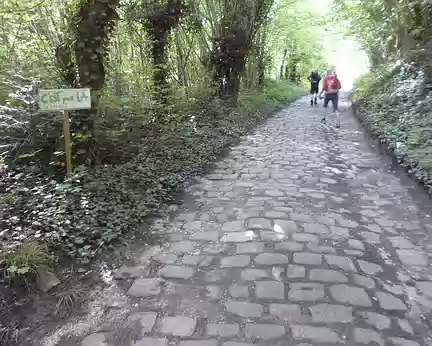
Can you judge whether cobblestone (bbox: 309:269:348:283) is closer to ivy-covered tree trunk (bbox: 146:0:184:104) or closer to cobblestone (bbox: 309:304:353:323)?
cobblestone (bbox: 309:304:353:323)

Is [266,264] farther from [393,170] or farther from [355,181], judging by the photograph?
[393,170]

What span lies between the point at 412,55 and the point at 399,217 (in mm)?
7046

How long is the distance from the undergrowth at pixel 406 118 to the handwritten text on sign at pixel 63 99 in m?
5.67

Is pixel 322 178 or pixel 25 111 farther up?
pixel 25 111

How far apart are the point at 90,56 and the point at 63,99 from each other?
1.00m

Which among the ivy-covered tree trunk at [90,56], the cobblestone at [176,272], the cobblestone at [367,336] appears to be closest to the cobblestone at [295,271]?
the cobblestone at [367,336]

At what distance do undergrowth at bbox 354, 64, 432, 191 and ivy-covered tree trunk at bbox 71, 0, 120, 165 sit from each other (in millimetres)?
5712

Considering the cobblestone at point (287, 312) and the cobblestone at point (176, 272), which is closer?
the cobblestone at point (287, 312)

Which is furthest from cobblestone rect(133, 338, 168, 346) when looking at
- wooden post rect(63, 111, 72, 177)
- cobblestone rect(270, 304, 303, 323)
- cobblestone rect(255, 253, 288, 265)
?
wooden post rect(63, 111, 72, 177)

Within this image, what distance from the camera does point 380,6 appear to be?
1336 cm

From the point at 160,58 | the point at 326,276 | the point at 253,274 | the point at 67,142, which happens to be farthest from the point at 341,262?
the point at 160,58

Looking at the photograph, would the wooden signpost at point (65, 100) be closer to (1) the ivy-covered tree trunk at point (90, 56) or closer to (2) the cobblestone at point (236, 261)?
(1) the ivy-covered tree trunk at point (90, 56)

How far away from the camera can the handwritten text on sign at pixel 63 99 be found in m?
4.55

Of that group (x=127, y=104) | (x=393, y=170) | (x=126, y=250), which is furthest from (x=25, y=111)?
(x=393, y=170)
